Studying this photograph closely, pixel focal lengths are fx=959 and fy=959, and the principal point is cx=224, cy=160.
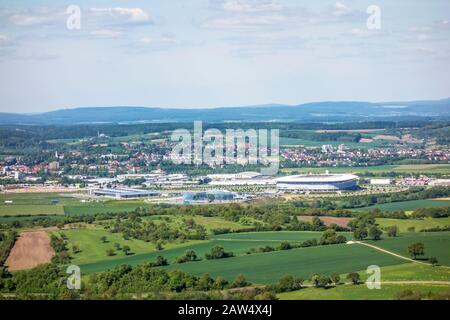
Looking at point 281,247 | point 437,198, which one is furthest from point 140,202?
point 281,247

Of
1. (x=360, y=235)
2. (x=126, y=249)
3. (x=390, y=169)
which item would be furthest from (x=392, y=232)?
(x=390, y=169)

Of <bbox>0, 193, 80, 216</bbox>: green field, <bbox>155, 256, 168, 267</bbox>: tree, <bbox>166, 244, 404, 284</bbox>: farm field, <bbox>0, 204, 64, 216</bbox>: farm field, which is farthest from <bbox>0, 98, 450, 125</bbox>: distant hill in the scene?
<bbox>155, 256, 168, 267</bbox>: tree

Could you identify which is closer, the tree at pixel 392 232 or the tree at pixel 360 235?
the tree at pixel 360 235

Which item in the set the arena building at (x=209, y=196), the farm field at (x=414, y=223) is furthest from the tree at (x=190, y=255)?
the arena building at (x=209, y=196)

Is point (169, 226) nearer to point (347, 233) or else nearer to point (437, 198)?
point (347, 233)

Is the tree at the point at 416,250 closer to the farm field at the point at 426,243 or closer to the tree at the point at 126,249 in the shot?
the farm field at the point at 426,243

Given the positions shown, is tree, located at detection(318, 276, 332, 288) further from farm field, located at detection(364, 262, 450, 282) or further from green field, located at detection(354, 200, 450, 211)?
green field, located at detection(354, 200, 450, 211)
